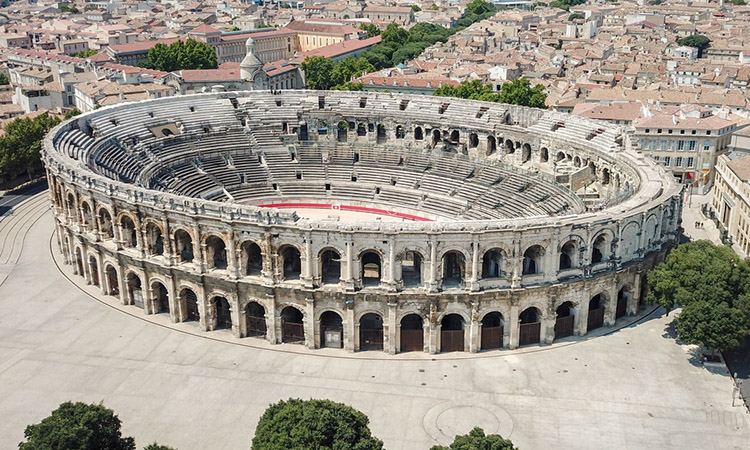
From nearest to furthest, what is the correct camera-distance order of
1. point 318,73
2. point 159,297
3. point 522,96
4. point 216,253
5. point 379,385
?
point 379,385
point 216,253
point 159,297
point 522,96
point 318,73

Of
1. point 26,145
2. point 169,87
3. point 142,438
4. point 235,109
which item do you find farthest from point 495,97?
point 142,438

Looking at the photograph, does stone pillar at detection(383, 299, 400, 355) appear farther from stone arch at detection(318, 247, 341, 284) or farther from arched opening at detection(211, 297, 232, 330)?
arched opening at detection(211, 297, 232, 330)

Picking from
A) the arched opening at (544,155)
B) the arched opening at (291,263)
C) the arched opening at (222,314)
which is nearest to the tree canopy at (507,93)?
the arched opening at (544,155)

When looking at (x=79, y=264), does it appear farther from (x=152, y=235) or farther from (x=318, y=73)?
(x=318, y=73)

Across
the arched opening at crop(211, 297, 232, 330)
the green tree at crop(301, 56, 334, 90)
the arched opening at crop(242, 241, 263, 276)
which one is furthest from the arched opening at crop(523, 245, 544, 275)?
the green tree at crop(301, 56, 334, 90)

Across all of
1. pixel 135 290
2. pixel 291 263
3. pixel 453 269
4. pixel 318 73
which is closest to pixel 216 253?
pixel 291 263

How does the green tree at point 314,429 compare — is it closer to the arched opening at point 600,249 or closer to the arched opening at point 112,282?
the arched opening at point 600,249
